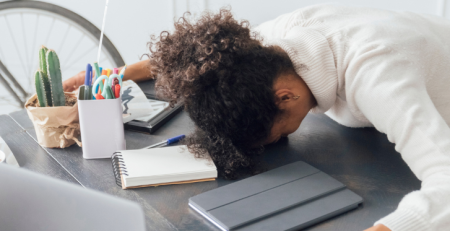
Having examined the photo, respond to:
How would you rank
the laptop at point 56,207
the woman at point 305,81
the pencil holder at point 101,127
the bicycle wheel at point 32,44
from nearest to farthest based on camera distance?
the laptop at point 56,207 → the woman at point 305,81 → the pencil holder at point 101,127 → the bicycle wheel at point 32,44

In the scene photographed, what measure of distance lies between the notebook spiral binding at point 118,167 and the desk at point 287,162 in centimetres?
1

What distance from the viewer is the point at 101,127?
0.87 meters

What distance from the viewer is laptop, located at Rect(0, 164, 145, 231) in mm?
303

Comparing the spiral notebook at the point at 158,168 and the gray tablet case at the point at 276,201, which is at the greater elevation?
the gray tablet case at the point at 276,201

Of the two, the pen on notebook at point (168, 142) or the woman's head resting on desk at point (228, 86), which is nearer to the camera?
the woman's head resting on desk at point (228, 86)

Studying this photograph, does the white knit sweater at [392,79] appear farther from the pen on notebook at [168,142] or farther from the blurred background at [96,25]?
the blurred background at [96,25]

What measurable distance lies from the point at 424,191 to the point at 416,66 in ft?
0.96

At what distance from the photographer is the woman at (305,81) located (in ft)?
2.40

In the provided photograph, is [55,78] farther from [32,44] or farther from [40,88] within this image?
[32,44]

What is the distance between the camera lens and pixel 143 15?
2.77 metres

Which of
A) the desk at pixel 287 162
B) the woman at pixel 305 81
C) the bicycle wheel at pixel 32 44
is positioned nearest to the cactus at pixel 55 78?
the desk at pixel 287 162

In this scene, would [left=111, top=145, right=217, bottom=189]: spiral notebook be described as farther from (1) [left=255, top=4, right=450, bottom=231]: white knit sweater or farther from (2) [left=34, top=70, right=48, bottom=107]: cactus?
(1) [left=255, top=4, right=450, bottom=231]: white knit sweater

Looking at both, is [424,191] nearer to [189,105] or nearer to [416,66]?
[416,66]

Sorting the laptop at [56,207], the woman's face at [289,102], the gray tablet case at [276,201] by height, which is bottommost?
the gray tablet case at [276,201]
